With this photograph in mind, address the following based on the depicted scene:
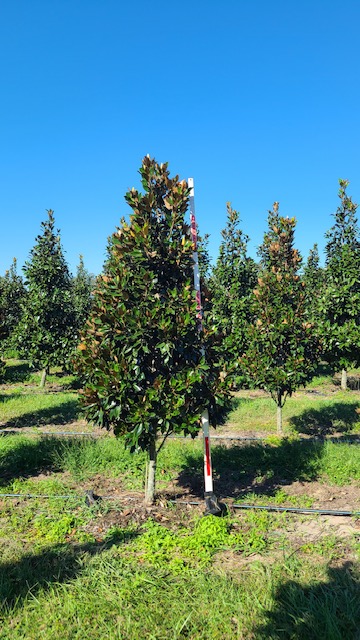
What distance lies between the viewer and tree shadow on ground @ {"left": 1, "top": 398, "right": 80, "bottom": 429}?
44.3ft

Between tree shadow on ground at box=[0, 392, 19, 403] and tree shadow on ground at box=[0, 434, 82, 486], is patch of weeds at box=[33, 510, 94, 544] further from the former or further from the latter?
tree shadow on ground at box=[0, 392, 19, 403]

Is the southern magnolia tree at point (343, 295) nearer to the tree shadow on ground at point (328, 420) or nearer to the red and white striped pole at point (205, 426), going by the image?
the tree shadow on ground at point (328, 420)

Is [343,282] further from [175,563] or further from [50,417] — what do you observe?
[50,417]

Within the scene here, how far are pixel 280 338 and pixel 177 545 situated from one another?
22.7 ft

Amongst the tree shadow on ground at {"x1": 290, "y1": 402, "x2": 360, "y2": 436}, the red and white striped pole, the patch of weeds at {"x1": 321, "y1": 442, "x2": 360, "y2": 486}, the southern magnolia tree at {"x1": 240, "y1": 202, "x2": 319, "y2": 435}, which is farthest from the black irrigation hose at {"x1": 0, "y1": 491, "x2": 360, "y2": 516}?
the tree shadow on ground at {"x1": 290, "y1": 402, "x2": 360, "y2": 436}

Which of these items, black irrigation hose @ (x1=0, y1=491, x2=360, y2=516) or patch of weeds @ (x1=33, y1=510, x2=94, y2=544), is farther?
black irrigation hose @ (x1=0, y1=491, x2=360, y2=516)

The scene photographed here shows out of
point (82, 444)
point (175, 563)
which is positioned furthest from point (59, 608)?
point (82, 444)

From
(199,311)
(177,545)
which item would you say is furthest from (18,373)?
(177,545)

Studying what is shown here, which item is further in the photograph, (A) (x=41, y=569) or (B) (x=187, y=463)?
(B) (x=187, y=463)

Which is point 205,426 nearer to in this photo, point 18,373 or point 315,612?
point 315,612

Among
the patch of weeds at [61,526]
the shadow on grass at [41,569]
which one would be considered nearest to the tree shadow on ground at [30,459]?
the patch of weeds at [61,526]

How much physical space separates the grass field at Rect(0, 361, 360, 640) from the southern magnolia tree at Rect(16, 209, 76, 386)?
675 cm

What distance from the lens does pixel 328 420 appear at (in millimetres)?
13633

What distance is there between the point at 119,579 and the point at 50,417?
10.3m
